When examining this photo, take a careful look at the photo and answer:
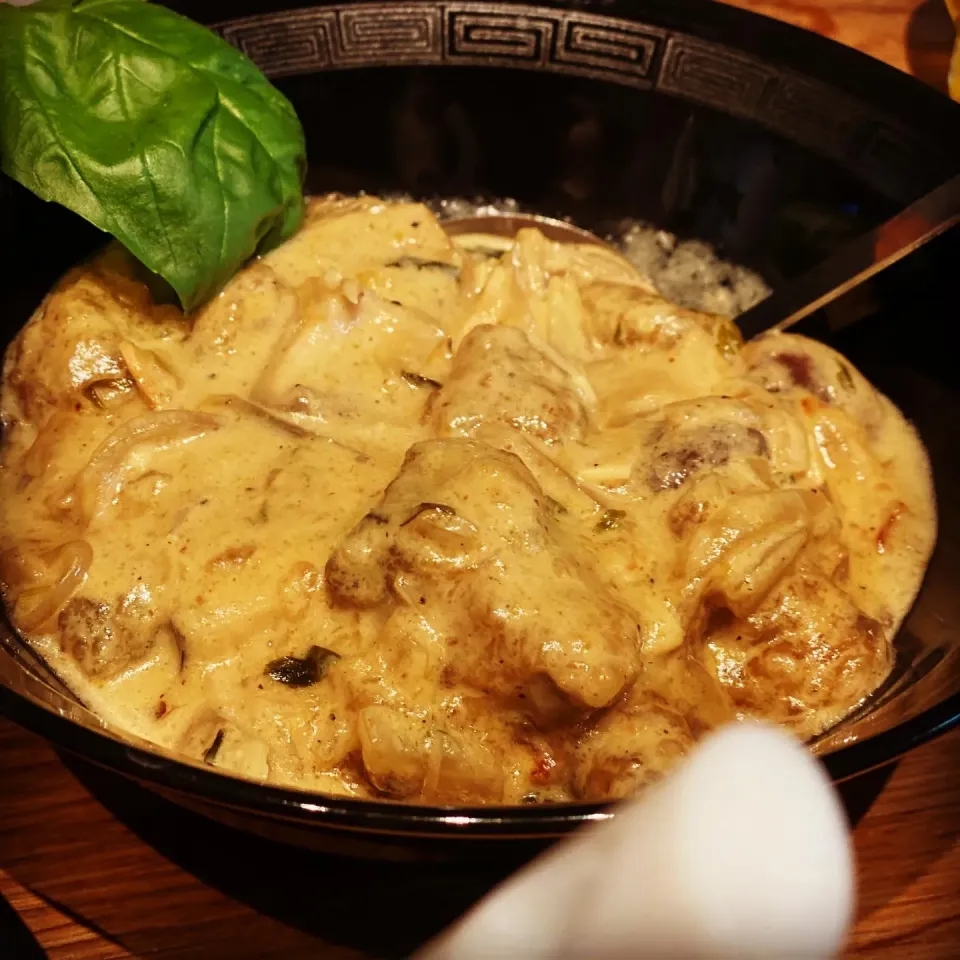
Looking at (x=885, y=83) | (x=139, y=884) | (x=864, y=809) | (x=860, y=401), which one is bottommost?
(x=139, y=884)

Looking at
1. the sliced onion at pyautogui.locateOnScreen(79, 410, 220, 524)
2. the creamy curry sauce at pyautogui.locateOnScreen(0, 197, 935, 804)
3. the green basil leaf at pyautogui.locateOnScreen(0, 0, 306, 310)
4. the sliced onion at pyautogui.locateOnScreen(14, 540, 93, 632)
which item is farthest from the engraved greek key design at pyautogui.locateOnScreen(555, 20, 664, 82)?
the sliced onion at pyautogui.locateOnScreen(14, 540, 93, 632)

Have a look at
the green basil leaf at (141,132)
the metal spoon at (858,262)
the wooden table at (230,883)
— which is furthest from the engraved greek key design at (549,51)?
A: the wooden table at (230,883)

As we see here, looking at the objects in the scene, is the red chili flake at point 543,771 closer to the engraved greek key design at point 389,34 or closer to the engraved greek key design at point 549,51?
the engraved greek key design at point 549,51

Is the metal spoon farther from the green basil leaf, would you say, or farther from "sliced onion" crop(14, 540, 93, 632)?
"sliced onion" crop(14, 540, 93, 632)

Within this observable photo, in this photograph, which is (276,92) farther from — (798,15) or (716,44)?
(798,15)

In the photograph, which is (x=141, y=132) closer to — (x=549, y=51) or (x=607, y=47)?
(x=549, y=51)

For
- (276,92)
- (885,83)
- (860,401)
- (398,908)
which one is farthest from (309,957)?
(885,83)
